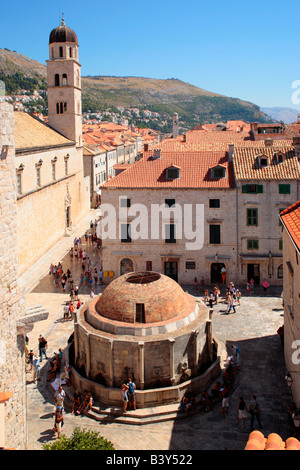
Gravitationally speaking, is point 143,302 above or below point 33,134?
below

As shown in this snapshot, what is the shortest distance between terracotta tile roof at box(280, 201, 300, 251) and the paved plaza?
7.58m

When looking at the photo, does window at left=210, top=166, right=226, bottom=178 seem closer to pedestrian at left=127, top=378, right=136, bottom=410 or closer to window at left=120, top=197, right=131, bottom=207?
window at left=120, top=197, right=131, bottom=207

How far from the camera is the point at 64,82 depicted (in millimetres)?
58625

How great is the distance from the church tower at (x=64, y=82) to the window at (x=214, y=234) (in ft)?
100

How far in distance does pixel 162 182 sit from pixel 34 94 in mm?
146464

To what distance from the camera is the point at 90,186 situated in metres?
71.9

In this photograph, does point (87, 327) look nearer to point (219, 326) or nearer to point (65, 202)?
point (219, 326)

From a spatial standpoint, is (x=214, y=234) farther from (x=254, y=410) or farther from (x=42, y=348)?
(x=254, y=410)

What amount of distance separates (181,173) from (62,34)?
98.4ft

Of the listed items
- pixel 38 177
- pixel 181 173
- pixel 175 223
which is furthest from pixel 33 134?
pixel 175 223

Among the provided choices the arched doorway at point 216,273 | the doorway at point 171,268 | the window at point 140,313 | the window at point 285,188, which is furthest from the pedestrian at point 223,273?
the window at point 140,313

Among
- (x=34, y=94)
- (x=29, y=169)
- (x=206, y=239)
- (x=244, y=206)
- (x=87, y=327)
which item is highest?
(x=34, y=94)
